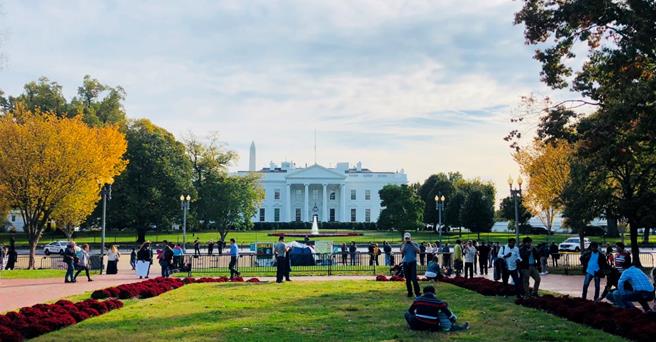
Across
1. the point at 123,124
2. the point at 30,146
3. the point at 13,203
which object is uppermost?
the point at 123,124

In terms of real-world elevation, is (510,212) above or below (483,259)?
above

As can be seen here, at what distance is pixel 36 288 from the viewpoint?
76.1ft

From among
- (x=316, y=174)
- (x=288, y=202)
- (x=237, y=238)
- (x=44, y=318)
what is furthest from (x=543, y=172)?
(x=288, y=202)

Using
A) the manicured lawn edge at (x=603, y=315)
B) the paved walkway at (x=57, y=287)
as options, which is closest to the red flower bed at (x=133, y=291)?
the paved walkway at (x=57, y=287)

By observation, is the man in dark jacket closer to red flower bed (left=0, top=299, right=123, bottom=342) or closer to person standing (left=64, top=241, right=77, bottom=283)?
red flower bed (left=0, top=299, right=123, bottom=342)

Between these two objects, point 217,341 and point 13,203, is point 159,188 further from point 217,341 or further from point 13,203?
point 217,341

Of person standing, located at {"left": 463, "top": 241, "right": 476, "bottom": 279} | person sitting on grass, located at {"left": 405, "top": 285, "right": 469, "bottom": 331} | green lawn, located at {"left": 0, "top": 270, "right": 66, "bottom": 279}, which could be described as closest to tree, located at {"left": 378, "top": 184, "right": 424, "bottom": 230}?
person standing, located at {"left": 463, "top": 241, "right": 476, "bottom": 279}

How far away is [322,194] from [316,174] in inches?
204

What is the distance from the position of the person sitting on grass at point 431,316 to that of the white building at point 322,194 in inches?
4337

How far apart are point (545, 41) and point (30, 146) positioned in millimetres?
30622

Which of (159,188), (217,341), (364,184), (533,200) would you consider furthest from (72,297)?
(364,184)

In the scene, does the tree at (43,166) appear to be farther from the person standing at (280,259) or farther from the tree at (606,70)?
the tree at (606,70)

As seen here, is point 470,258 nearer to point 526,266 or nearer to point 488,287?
point 488,287

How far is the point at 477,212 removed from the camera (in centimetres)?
8075
